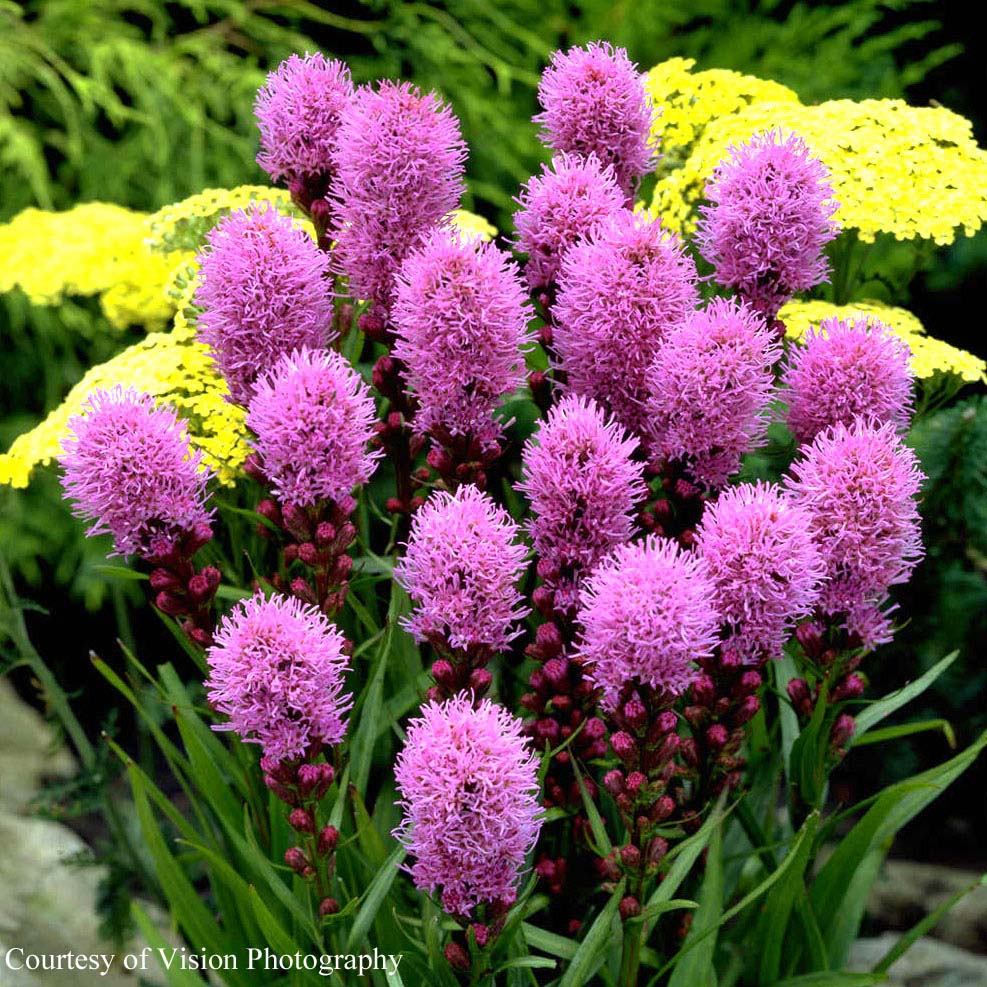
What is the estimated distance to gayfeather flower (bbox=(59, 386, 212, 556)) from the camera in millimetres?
1193

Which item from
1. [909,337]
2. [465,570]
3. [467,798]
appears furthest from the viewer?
[909,337]

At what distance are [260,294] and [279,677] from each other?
1.31ft

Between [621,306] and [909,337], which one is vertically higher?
[621,306]

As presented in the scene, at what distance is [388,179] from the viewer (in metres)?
1.28

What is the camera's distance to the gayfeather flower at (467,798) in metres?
1.03

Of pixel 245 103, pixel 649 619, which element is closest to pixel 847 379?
pixel 649 619

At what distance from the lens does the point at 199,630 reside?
1.27m

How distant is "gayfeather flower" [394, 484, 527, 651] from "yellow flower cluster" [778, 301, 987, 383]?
24.8 inches

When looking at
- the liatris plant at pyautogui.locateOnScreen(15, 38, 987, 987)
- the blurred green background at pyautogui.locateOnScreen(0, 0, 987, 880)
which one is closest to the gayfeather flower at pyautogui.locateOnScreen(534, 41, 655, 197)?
the liatris plant at pyautogui.locateOnScreen(15, 38, 987, 987)

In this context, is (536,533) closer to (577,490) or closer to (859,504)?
(577,490)

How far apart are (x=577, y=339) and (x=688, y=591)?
A: 1.12 ft

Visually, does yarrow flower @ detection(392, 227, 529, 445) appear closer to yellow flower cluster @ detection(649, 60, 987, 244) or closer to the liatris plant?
the liatris plant

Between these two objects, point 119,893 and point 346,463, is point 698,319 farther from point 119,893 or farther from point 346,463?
point 119,893

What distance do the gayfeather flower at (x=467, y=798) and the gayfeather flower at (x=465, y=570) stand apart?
0.09 metres
